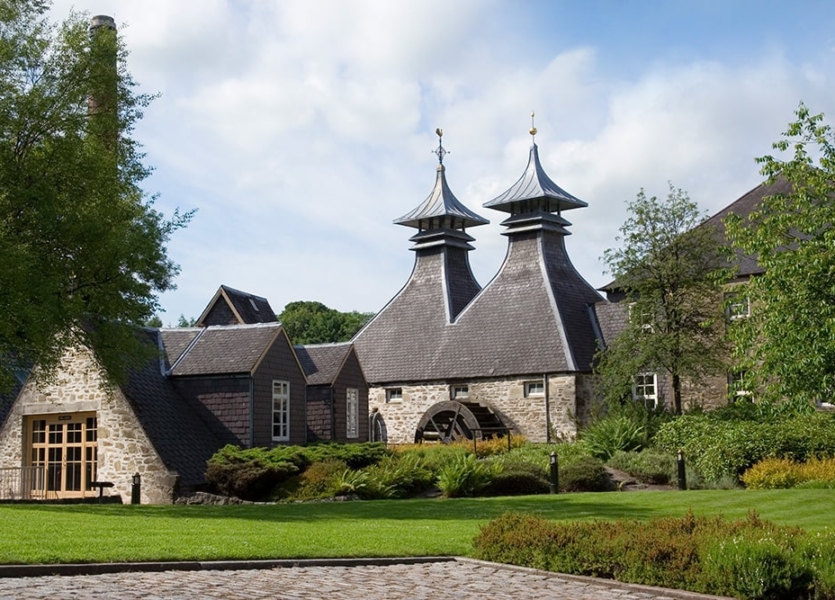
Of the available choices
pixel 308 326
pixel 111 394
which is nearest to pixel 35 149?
pixel 111 394

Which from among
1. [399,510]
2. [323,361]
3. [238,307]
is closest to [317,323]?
[238,307]

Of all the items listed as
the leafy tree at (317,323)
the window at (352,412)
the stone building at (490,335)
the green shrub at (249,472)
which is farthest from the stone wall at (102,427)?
the leafy tree at (317,323)

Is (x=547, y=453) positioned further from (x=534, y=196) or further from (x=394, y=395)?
(x=534, y=196)

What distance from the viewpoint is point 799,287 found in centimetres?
1819

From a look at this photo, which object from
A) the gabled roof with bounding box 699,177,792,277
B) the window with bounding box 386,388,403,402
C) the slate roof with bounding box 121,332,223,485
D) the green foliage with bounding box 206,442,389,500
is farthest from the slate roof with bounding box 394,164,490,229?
the green foliage with bounding box 206,442,389,500

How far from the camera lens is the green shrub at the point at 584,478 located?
2456cm

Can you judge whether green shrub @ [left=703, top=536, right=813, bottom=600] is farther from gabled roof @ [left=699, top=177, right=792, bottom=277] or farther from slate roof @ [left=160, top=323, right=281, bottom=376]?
gabled roof @ [left=699, top=177, right=792, bottom=277]

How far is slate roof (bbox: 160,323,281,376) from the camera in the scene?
91.3 ft

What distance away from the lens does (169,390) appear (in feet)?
90.7

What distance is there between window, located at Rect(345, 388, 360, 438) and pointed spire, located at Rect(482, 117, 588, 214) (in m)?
13.5

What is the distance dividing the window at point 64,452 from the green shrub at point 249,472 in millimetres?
3849

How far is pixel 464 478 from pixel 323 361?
10885 millimetres

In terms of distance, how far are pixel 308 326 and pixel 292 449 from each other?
60.4m

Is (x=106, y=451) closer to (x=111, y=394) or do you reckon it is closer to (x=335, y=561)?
(x=111, y=394)
